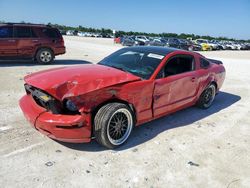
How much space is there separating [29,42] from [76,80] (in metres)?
8.12

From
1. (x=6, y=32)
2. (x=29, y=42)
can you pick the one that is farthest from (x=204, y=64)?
(x=6, y=32)

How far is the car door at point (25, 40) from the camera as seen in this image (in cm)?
1042

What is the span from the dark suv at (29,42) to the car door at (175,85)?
788cm

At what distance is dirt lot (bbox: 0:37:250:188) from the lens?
3010 millimetres

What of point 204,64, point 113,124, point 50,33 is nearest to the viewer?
point 113,124

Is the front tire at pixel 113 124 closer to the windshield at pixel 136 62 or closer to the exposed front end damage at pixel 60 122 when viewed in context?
the exposed front end damage at pixel 60 122

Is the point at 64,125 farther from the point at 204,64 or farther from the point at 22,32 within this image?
the point at 22,32

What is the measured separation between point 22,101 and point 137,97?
1.91 meters

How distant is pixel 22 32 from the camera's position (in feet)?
34.5

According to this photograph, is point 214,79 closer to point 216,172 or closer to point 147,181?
point 216,172

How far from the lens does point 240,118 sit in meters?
5.46

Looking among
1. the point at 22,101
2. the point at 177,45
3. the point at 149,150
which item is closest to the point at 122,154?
the point at 149,150

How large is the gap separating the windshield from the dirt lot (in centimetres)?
106

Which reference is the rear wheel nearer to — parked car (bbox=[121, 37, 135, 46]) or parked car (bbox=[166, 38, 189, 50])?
parked car (bbox=[166, 38, 189, 50])
